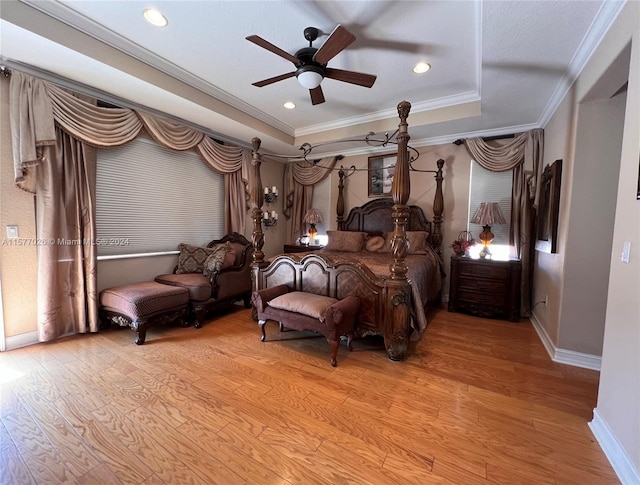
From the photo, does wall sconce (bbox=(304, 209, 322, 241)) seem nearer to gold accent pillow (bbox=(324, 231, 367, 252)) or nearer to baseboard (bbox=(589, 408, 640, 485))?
gold accent pillow (bbox=(324, 231, 367, 252))

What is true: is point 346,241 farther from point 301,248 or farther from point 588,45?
point 588,45

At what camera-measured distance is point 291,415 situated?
1.76 m

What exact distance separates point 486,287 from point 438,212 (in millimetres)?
1273

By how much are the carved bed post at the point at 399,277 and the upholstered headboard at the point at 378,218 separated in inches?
76.0

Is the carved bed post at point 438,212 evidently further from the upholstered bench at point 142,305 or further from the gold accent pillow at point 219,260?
the upholstered bench at point 142,305

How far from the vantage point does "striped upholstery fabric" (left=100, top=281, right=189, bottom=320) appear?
8.90 ft

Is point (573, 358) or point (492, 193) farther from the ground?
point (492, 193)

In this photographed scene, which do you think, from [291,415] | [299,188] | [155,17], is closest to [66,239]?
[155,17]

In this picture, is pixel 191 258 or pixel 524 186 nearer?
pixel 524 186

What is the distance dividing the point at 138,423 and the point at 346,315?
5.33ft

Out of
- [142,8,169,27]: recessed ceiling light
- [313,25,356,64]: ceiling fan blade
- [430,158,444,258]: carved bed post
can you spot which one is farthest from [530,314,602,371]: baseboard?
[142,8,169,27]: recessed ceiling light

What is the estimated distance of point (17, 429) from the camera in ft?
5.24

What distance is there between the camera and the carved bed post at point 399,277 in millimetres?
2396

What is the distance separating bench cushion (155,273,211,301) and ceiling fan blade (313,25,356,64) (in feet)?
8.89
